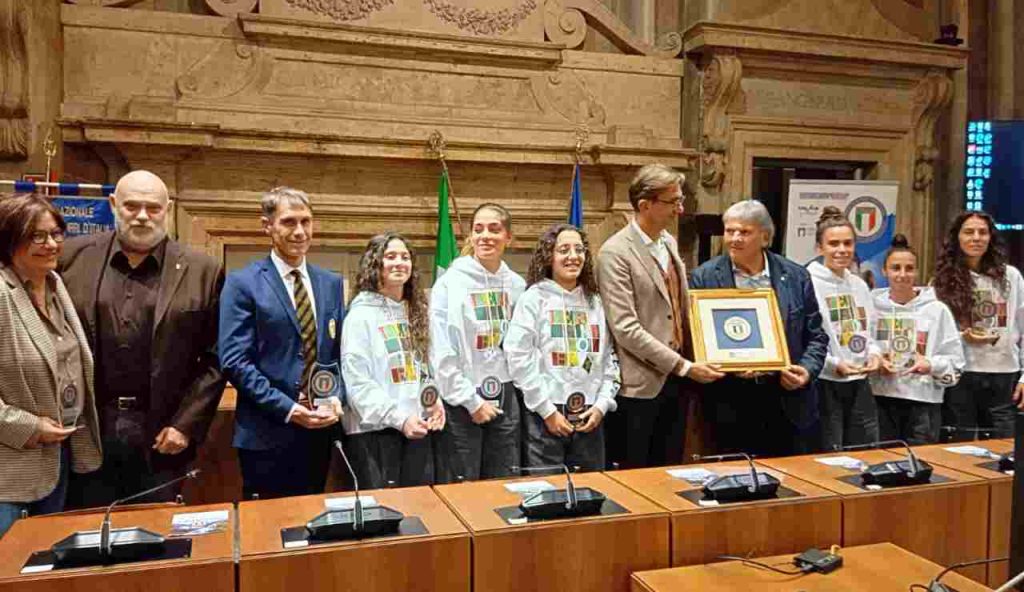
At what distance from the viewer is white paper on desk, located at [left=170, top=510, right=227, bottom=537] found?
1994 mm

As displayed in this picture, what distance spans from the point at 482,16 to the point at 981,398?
12.5ft

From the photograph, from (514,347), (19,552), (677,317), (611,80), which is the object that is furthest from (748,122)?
(19,552)

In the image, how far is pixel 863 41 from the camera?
6262 mm

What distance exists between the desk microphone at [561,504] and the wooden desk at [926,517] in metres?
0.73

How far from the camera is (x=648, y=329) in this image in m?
3.22

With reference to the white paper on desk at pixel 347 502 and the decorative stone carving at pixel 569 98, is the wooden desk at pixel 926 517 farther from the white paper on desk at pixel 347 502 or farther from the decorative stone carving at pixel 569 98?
the decorative stone carving at pixel 569 98

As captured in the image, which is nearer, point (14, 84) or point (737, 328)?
point (737, 328)

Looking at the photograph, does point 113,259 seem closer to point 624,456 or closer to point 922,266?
point 624,456

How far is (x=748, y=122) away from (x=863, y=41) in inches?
44.4

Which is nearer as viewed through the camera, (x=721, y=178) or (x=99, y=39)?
(x=99, y=39)

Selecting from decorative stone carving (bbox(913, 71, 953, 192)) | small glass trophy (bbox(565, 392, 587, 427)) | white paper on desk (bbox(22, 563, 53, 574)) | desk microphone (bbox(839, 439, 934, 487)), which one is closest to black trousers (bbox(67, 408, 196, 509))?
white paper on desk (bbox(22, 563, 53, 574))

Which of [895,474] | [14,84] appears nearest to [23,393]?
[895,474]

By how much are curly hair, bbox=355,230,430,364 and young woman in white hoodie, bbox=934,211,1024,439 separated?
2.67 metres

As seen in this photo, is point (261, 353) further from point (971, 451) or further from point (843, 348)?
point (971, 451)
